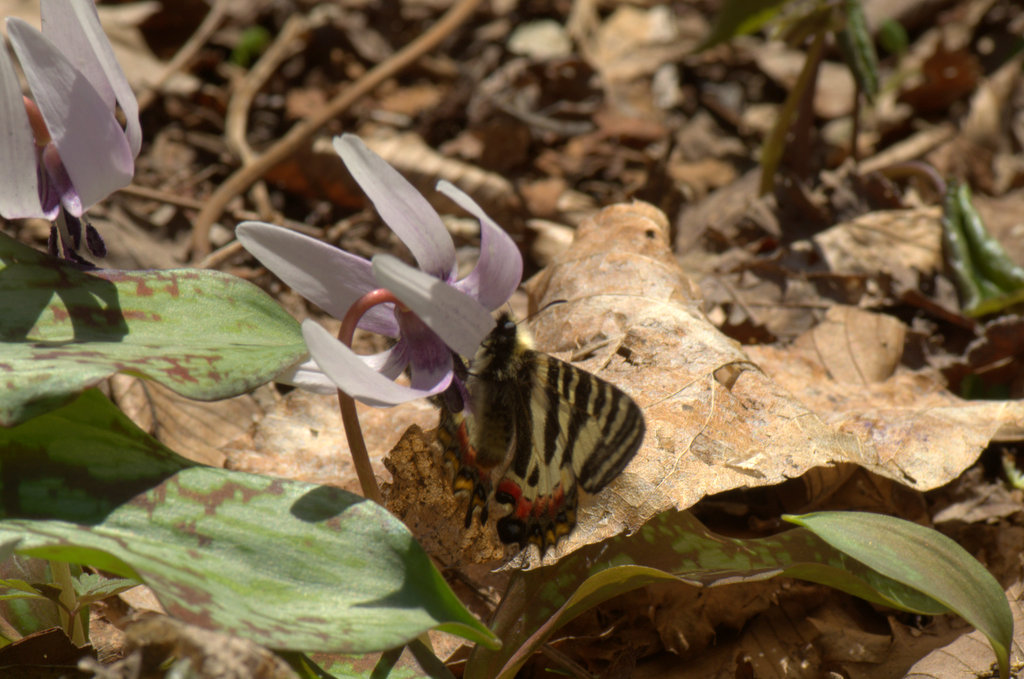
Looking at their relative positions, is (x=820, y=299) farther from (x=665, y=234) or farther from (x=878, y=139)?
(x=878, y=139)

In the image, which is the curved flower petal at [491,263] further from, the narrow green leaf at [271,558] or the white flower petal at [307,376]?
the narrow green leaf at [271,558]

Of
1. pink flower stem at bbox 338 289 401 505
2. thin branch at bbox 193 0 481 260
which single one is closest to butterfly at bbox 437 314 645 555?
pink flower stem at bbox 338 289 401 505

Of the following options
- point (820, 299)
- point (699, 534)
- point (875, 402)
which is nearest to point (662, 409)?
point (699, 534)

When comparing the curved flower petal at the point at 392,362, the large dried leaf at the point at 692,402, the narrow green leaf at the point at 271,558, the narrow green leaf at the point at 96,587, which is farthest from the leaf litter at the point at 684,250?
the narrow green leaf at the point at 96,587

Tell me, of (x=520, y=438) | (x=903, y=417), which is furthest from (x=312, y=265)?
(x=903, y=417)

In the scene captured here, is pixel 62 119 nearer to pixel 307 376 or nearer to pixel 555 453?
pixel 307 376

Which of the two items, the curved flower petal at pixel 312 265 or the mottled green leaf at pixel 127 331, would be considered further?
the curved flower petal at pixel 312 265

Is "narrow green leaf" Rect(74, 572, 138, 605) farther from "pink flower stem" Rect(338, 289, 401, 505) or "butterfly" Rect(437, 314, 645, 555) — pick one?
"butterfly" Rect(437, 314, 645, 555)
